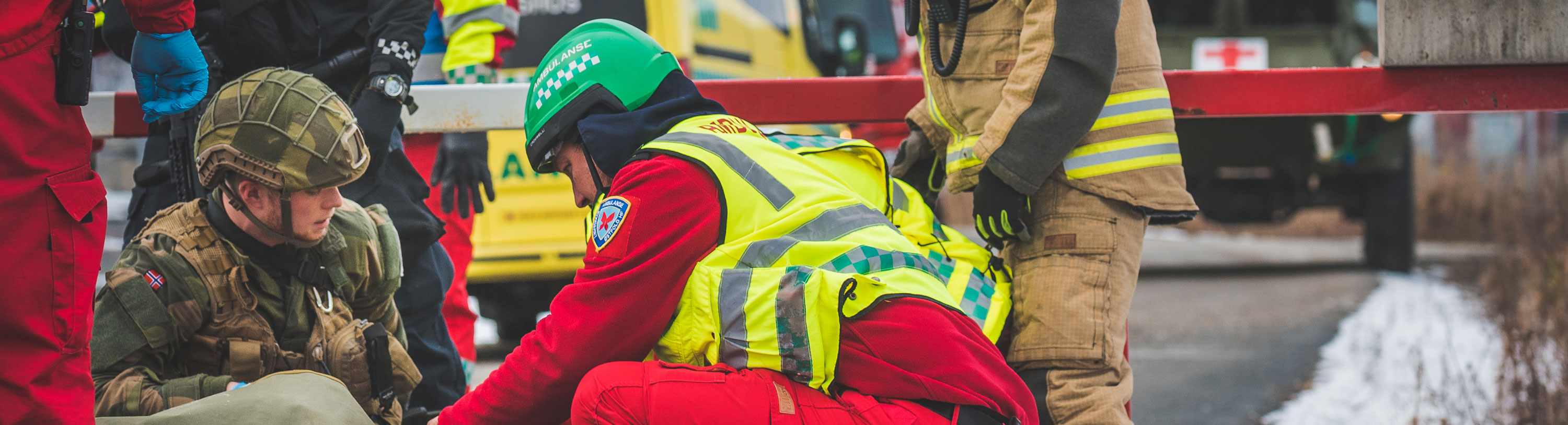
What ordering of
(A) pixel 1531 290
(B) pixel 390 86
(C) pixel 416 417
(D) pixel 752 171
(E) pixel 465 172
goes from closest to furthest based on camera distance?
(D) pixel 752 171 < (C) pixel 416 417 < (B) pixel 390 86 < (E) pixel 465 172 < (A) pixel 1531 290

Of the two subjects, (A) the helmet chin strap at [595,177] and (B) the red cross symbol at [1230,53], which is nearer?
(A) the helmet chin strap at [595,177]

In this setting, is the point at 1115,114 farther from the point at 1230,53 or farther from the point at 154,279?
the point at 1230,53

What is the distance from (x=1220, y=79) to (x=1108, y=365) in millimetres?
834

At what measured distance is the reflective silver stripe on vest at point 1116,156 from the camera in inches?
87.4

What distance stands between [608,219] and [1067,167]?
908 millimetres

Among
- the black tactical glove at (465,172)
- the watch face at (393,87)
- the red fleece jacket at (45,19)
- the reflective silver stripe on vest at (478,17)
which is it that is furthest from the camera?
the black tactical glove at (465,172)

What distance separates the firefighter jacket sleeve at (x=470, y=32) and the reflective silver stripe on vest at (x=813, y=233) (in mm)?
1539

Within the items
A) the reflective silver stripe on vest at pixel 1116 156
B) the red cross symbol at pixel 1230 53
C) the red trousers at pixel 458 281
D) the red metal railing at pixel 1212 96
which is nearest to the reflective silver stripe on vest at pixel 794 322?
the reflective silver stripe on vest at pixel 1116 156

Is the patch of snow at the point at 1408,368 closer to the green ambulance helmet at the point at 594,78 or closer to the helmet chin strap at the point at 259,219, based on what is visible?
the green ambulance helmet at the point at 594,78

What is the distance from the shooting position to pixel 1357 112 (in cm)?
266

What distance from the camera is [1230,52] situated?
734cm

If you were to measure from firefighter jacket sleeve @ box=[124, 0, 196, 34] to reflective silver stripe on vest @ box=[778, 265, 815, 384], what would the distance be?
1138mm

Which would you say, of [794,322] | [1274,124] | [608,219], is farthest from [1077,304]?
[1274,124]

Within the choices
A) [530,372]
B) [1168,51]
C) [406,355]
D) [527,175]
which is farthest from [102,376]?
[1168,51]
